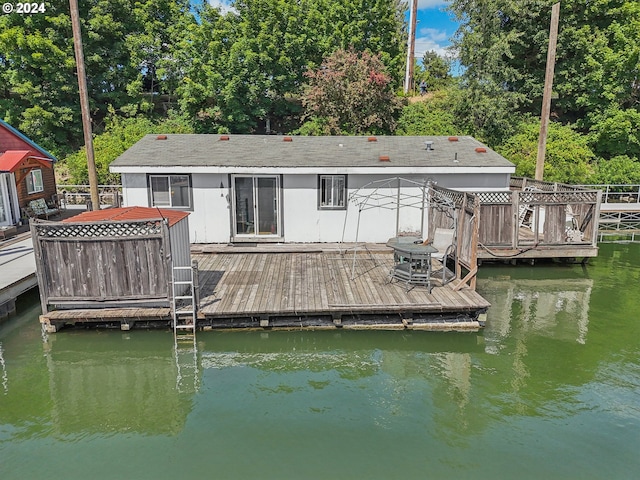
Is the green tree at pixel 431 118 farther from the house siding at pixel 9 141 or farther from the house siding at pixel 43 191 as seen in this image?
the house siding at pixel 9 141

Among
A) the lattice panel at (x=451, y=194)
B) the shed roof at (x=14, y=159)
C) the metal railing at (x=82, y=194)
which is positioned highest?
the shed roof at (x=14, y=159)

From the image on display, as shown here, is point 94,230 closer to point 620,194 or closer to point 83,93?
point 83,93

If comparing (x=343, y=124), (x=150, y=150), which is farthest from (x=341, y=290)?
(x=343, y=124)

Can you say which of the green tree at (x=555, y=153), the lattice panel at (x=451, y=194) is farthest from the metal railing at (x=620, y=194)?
the lattice panel at (x=451, y=194)

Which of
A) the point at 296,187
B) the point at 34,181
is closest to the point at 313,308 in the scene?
the point at 296,187

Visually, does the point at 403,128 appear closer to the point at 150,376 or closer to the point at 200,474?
the point at 150,376

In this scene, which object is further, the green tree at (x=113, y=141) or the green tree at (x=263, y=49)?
the green tree at (x=263, y=49)

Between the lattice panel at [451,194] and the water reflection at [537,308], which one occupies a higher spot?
the lattice panel at [451,194]
